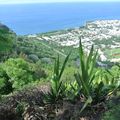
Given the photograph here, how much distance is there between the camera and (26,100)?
16.6 ft

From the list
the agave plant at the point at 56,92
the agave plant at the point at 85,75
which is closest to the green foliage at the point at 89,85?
the agave plant at the point at 85,75

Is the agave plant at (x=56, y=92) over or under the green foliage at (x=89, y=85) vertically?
under

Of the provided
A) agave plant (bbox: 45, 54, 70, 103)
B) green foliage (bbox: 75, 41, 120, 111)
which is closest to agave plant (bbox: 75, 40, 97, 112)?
green foliage (bbox: 75, 41, 120, 111)

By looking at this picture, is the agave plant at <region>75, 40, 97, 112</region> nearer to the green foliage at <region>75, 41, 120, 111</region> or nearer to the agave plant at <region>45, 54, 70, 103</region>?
the green foliage at <region>75, 41, 120, 111</region>

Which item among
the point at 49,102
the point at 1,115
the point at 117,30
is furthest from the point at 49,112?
the point at 117,30

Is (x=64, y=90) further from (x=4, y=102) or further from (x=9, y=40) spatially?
(x=9, y=40)

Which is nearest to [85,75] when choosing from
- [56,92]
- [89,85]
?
[89,85]

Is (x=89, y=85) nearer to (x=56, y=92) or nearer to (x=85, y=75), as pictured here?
(x=85, y=75)

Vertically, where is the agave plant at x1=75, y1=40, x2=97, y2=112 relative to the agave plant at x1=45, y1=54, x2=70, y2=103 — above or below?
above

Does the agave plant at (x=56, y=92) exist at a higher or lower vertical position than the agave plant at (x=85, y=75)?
lower

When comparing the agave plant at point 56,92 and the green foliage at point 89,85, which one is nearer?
the green foliage at point 89,85

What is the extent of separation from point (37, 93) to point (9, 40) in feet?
3.61

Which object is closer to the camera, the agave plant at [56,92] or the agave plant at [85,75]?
the agave plant at [85,75]

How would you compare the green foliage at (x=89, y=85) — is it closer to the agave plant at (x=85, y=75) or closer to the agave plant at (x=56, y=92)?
the agave plant at (x=85, y=75)
